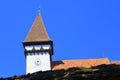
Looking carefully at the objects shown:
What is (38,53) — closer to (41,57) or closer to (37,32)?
(41,57)

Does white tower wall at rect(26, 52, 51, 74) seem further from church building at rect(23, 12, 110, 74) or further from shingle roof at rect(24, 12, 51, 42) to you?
shingle roof at rect(24, 12, 51, 42)

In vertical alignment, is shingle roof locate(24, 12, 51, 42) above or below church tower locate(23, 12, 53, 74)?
above

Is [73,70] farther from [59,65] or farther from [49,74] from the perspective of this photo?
[59,65]

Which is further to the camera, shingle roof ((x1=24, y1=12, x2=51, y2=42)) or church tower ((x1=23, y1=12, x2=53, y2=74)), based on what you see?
shingle roof ((x1=24, y1=12, x2=51, y2=42))

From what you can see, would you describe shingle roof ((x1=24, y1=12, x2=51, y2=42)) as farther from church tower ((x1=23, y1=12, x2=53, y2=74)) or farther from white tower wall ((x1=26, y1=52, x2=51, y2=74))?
white tower wall ((x1=26, y1=52, x2=51, y2=74))

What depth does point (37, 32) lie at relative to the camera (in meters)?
61.2

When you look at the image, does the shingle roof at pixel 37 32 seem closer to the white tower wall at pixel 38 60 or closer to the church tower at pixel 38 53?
the church tower at pixel 38 53

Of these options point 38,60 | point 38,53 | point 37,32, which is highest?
point 37,32

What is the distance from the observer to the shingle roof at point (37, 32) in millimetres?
58838

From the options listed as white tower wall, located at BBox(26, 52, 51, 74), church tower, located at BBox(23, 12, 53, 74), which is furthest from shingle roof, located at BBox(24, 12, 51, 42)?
white tower wall, located at BBox(26, 52, 51, 74)

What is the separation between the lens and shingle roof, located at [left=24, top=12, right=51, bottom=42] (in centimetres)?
5884

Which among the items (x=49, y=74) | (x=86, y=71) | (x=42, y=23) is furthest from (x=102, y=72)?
(x=42, y=23)

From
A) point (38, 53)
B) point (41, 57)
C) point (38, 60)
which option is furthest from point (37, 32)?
point (38, 60)

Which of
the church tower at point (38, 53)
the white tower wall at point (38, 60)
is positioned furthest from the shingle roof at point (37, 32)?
the white tower wall at point (38, 60)
